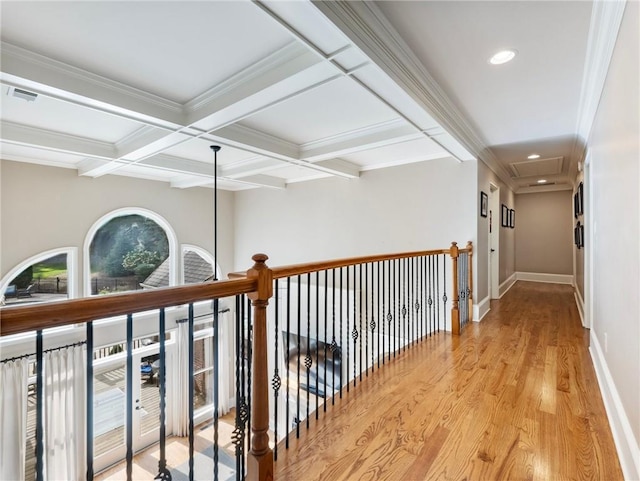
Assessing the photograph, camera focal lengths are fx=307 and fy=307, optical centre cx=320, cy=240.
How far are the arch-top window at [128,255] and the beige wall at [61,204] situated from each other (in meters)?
0.26

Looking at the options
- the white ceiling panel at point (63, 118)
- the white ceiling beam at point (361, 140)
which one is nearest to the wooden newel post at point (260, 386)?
the white ceiling beam at point (361, 140)

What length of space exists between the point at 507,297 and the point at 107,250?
721cm

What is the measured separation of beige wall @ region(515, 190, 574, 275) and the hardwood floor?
5.30 m

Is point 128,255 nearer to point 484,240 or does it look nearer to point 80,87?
point 80,87

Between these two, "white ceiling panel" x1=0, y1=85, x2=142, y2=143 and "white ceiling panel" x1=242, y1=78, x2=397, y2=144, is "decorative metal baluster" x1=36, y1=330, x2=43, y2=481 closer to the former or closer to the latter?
"white ceiling panel" x1=242, y1=78, x2=397, y2=144

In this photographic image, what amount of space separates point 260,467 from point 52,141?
401cm

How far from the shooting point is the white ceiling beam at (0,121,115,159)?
315cm

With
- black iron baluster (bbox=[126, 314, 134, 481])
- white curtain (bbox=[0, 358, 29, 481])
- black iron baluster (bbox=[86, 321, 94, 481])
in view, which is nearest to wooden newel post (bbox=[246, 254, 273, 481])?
black iron baluster (bbox=[126, 314, 134, 481])

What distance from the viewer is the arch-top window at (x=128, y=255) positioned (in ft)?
17.2

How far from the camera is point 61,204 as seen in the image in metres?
4.74

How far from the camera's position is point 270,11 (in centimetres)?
147

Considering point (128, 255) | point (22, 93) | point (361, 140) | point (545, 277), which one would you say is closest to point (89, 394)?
point (22, 93)

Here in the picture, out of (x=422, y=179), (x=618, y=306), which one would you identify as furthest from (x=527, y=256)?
(x=618, y=306)

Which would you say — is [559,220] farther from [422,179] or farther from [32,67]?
[32,67]
